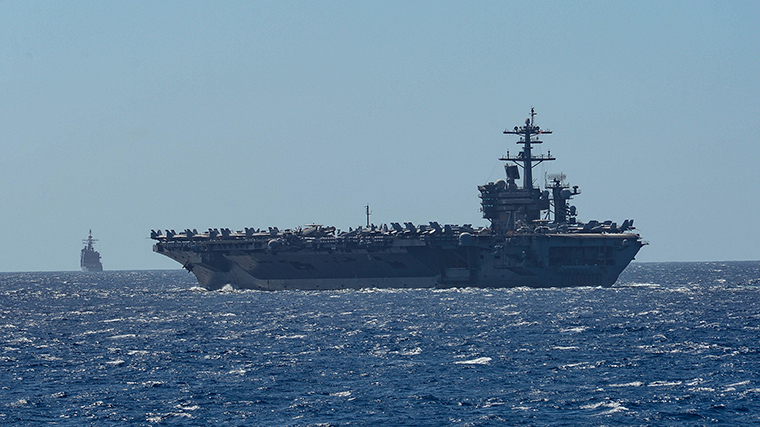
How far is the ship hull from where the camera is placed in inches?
2741

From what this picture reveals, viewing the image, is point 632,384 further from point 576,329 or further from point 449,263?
point 449,263

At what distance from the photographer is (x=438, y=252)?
70.9 metres

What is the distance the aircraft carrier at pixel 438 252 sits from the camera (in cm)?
6969

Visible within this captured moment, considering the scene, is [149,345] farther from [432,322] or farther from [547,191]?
[547,191]

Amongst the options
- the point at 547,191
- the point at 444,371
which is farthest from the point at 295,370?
the point at 547,191

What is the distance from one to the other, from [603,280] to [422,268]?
12.7 m

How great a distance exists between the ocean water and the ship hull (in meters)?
9.02

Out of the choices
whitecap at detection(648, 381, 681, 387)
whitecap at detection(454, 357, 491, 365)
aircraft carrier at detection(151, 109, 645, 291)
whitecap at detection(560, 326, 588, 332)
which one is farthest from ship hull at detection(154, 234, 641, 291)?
whitecap at detection(648, 381, 681, 387)

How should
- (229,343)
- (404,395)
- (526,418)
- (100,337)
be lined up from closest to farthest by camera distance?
(526,418)
(404,395)
(229,343)
(100,337)

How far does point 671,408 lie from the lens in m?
26.5

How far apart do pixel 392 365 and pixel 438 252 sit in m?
36.6

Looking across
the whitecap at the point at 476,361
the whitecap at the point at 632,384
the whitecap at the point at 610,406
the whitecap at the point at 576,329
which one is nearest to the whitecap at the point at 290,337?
the whitecap at the point at 476,361

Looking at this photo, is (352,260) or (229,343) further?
(352,260)

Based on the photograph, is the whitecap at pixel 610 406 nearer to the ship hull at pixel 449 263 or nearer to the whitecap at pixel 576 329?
the whitecap at pixel 576 329
